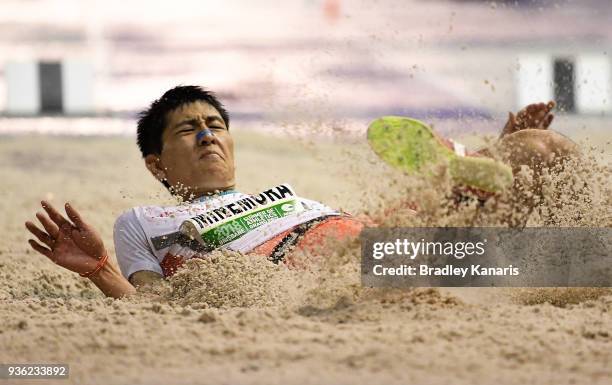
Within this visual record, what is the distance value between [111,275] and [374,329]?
896mm

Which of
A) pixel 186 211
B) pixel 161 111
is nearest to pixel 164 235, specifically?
pixel 186 211

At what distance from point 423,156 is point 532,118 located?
75 centimetres

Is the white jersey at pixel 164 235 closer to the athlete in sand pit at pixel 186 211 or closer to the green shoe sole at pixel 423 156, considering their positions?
the athlete in sand pit at pixel 186 211

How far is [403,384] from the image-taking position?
76.7 inches

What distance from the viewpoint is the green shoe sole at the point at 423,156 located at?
2666mm

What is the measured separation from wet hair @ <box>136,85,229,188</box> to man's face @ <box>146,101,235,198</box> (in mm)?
27

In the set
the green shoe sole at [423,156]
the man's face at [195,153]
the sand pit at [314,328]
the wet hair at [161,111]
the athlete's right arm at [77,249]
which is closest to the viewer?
the sand pit at [314,328]

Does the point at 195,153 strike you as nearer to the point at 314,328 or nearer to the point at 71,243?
the point at 71,243

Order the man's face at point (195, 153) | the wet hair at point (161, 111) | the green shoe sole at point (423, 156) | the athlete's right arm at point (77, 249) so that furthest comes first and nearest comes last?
the wet hair at point (161, 111), the man's face at point (195, 153), the athlete's right arm at point (77, 249), the green shoe sole at point (423, 156)

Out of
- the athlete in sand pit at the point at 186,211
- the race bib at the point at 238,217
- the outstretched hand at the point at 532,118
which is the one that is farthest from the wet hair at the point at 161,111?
the outstretched hand at the point at 532,118

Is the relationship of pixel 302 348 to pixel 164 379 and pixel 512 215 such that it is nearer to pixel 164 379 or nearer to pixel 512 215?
pixel 164 379

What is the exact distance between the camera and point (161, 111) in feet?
10.6

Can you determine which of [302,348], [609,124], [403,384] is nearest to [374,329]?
[302,348]

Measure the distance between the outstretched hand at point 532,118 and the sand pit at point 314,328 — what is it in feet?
1.25
